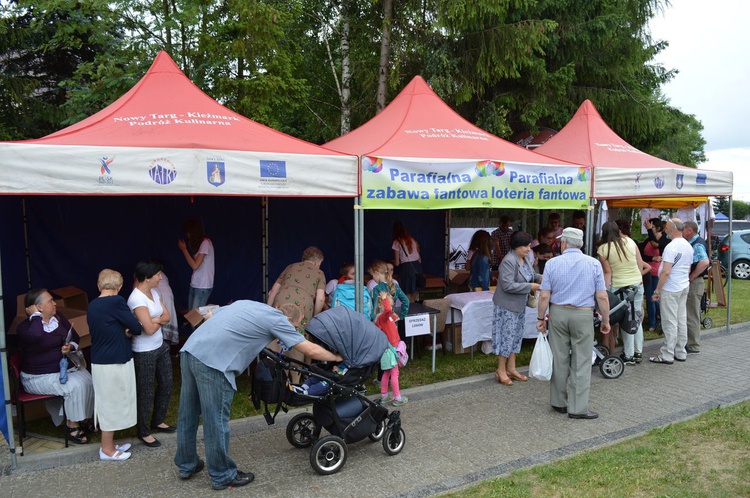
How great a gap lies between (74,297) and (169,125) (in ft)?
9.11

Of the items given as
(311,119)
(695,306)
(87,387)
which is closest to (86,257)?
(87,387)

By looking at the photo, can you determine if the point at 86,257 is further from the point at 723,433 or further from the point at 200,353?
the point at 723,433

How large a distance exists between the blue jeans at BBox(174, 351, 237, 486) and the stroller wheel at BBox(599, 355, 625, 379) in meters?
4.42

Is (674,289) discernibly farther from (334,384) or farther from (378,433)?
(334,384)

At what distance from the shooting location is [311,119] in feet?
54.0

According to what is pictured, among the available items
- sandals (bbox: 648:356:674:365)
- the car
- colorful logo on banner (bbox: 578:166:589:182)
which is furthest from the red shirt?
the car

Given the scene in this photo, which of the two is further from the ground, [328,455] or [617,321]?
[617,321]

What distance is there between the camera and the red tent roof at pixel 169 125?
15.5 ft

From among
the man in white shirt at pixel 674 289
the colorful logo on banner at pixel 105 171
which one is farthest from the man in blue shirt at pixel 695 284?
the colorful logo on banner at pixel 105 171

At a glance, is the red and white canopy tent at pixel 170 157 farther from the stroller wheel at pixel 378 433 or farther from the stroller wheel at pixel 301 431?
the stroller wheel at pixel 378 433

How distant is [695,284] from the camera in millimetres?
7309

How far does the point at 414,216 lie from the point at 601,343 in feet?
11.8

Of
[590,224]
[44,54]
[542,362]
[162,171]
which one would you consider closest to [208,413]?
[162,171]

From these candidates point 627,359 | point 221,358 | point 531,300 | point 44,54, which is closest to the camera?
point 221,358
